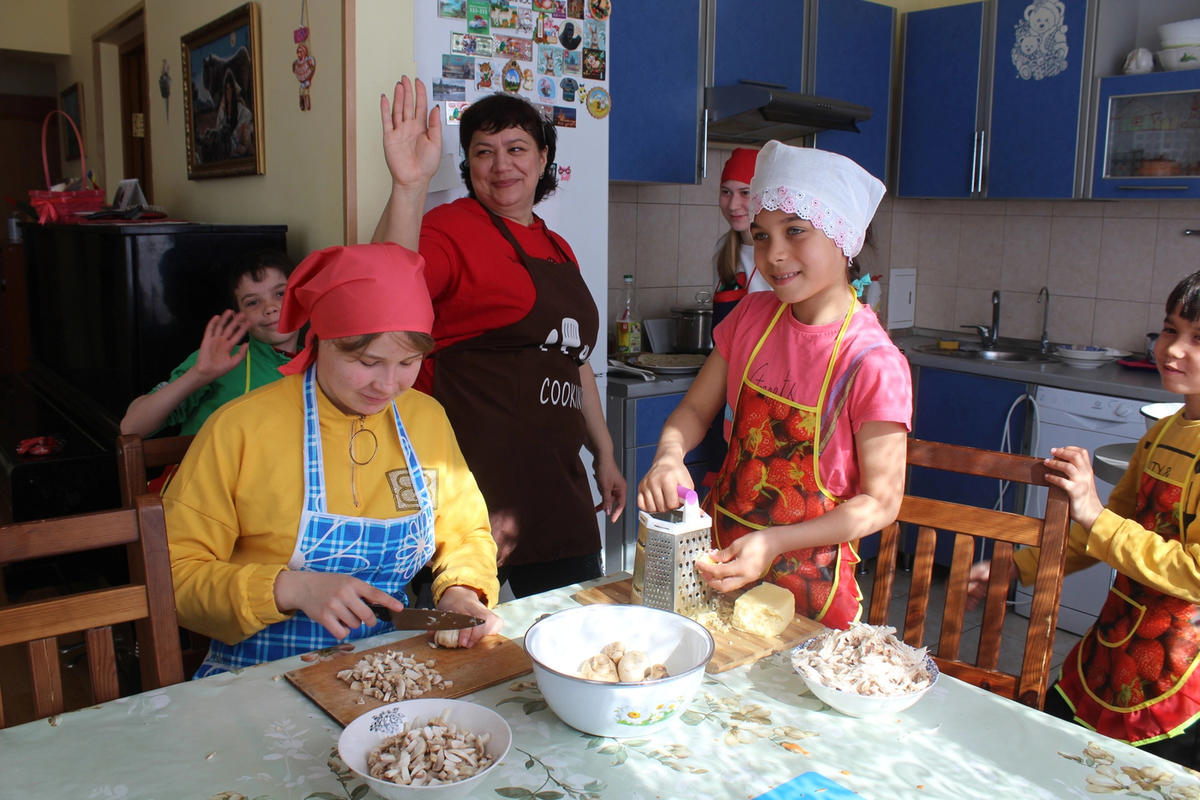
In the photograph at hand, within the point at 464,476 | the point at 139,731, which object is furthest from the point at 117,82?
the point at 139,731

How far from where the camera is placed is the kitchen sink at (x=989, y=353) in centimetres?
364

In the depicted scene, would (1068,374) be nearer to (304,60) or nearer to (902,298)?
(902,298)

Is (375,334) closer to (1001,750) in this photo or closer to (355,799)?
(355,799)

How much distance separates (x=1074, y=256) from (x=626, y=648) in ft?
Result: 10.8

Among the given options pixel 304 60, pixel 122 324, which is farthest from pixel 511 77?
pixel 122 324

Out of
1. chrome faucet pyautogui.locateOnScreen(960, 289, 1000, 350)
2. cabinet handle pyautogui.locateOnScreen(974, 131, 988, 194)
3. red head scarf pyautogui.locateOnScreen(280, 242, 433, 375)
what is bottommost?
chrome faucet pyautogui.locateOnScreen(960, 289, 1000, 350)

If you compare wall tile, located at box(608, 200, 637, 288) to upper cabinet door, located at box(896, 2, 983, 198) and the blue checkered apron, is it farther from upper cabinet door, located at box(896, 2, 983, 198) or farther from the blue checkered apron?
the blue checkered apron

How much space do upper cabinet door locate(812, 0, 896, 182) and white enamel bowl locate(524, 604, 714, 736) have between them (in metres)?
3.02

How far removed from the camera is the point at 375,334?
1327 mm

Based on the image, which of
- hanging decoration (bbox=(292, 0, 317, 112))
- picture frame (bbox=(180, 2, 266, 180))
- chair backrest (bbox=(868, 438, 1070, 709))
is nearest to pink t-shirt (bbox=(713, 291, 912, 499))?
chair backrest (bbox=(868, 438, 1070, 709))

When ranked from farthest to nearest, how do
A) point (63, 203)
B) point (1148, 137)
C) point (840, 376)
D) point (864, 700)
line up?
point (1148, 137), point (63, 203), point (840, 376), point (864, 700)

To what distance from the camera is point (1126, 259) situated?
11.7 ft

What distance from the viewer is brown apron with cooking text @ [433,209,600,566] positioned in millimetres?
1939

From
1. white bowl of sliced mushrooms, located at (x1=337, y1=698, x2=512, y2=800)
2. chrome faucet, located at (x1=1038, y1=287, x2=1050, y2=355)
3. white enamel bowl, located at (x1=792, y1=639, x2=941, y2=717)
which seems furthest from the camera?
chrome faucet, located at (x1=1038, y1=287, x2=1050, y2=355)
